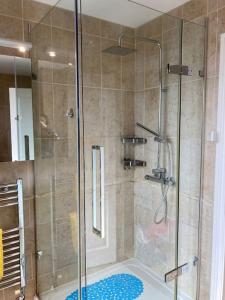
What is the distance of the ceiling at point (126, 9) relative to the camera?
1848 mm

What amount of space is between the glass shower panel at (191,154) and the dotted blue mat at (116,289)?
37cm

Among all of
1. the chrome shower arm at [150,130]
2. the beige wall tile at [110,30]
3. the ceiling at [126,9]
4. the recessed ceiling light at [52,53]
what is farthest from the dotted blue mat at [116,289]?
the ceiling at [126,9]

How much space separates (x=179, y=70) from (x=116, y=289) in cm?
185

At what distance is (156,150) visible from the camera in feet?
7.23

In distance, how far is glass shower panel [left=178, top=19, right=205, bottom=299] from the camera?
5.97 ft

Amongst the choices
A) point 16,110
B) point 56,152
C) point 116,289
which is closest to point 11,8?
point 16,110

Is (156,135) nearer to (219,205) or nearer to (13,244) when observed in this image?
(219,205)

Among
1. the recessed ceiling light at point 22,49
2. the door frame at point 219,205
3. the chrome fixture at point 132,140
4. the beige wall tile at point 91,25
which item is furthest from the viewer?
the chrome fixture at point 132,140

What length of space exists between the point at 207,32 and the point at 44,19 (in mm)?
1160

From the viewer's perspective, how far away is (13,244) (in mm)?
1816

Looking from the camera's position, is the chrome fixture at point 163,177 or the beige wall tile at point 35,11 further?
the chrome fixture at point 163,177

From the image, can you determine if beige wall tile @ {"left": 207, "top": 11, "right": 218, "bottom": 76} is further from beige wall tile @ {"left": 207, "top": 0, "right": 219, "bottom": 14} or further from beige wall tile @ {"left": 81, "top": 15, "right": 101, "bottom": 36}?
beige wall tile @ {"left": 81, "top": 15, "right": 101, "bottom": 36}

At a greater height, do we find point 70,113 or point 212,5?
point 212,5

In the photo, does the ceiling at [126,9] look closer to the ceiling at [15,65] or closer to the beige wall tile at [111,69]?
the beige wall tile at [111,69]
